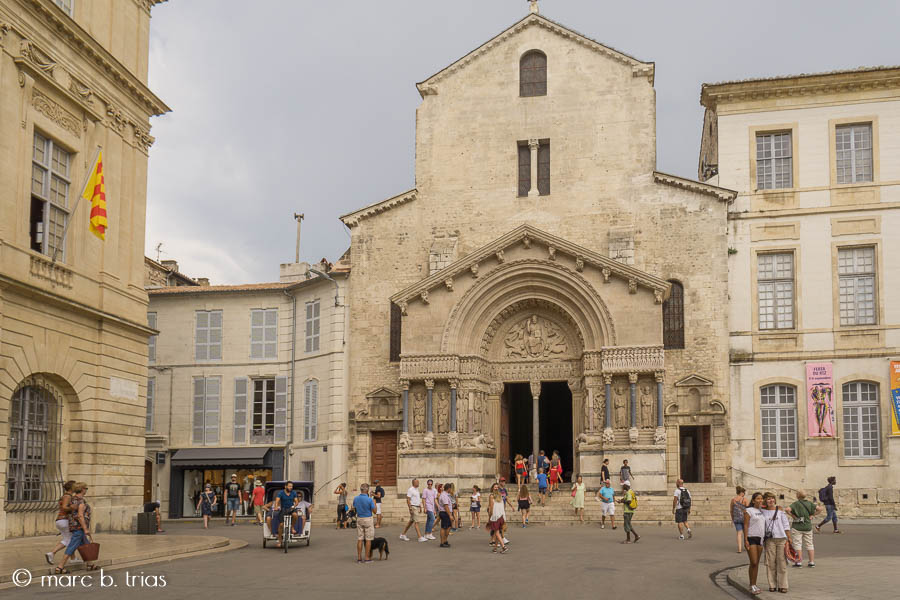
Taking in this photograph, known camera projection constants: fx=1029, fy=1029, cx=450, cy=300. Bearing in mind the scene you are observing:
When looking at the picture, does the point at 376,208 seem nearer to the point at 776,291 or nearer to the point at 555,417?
the point at 555,417

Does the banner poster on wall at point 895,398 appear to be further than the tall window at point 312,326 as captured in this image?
No

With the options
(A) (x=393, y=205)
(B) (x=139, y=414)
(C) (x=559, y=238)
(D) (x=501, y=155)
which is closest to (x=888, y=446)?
(C) (x=559, y=238)

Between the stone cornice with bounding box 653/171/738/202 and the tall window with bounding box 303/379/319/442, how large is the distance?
45.7 ft

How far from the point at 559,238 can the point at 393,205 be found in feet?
21.0

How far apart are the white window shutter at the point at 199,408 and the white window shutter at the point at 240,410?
4.34ft

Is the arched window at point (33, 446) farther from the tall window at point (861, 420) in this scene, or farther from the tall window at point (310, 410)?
the tall window at point (861, 420)

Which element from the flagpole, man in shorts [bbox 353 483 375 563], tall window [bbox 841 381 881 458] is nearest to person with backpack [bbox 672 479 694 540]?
man in shorts [bbox 353 483 375 563]

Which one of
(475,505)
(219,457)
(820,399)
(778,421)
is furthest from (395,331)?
(820,399)

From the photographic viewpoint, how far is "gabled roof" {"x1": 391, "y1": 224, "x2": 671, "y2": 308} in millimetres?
31734

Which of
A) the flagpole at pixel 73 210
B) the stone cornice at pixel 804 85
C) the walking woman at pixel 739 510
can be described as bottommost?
the walking woman at pixel 739 510

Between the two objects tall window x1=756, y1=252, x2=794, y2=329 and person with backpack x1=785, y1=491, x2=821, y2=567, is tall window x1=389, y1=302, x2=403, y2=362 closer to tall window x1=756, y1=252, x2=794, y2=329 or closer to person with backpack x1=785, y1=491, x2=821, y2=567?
tall window x1=756, y1=252, x2=794, y2=329

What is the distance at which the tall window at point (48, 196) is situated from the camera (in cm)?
2308


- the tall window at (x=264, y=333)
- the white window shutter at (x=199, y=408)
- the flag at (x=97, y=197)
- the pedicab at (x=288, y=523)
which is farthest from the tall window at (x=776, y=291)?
the white window shutter at (x=199, y=408)

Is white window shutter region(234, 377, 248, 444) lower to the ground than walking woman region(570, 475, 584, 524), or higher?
higher
